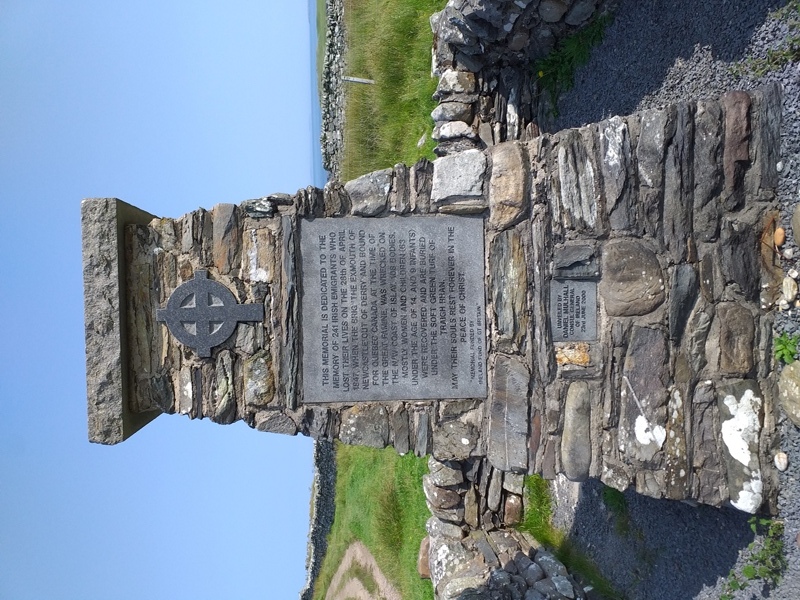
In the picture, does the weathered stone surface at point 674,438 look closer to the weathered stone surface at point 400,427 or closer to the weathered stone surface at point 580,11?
the weathered stone surface at point 400,427

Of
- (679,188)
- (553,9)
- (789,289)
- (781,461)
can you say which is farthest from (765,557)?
(553,9)

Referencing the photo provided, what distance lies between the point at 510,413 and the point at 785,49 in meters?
2.97

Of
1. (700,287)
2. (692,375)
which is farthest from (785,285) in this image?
(692,375)

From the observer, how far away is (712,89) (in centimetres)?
487

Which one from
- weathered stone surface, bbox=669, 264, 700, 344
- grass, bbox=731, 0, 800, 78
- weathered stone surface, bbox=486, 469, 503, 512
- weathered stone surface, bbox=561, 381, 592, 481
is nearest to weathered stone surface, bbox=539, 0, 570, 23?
grass, bbox=731, 0, 800, 78

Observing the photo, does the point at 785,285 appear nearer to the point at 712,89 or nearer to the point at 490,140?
the point at 712,89

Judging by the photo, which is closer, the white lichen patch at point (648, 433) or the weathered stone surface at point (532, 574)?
the white lichen patch at point (648, 433)

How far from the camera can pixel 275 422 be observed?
4.37m

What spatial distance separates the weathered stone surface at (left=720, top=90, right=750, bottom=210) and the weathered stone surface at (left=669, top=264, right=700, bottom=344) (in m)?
0.56

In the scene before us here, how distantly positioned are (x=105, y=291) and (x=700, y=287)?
13.1 feet

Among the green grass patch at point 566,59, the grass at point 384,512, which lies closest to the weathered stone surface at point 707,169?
the green grass patch at point 566,59

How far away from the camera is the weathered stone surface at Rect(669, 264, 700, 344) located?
414 cm

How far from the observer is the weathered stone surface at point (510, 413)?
4.35 m

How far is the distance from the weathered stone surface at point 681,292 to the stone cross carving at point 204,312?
2.75 meters
